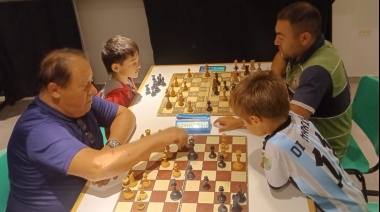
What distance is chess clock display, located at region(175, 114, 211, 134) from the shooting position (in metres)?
1.75

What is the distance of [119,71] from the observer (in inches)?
89.2

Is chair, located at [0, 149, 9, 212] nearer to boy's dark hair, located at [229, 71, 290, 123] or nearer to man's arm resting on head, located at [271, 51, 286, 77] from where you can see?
A: boy's dark hair, located at [229, 71, 290, 123]

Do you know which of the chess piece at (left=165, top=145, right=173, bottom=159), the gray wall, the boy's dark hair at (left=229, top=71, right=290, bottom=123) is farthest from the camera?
the gray wall

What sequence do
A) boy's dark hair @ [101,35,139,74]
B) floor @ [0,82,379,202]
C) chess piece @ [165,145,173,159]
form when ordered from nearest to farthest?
chess piece @ [165,145,173,159] → boy's dark hair @ [101,35,139,74] → floor @ [0,82,379,202]

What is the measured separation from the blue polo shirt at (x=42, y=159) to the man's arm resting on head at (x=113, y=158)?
6 cm

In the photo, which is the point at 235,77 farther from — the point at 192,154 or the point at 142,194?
the point at 142,194

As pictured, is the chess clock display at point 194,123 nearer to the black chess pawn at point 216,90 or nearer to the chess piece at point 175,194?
the black chess pawn at point 216,90

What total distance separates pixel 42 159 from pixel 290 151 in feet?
3.21

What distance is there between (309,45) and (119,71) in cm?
119

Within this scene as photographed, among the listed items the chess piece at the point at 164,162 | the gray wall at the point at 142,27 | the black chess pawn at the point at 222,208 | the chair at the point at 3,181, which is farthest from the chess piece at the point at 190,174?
the gray wall at the point at 142,27

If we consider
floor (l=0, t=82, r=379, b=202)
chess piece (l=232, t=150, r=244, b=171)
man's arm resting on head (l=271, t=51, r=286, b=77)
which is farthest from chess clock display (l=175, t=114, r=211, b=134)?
floor (l=0, t=82, r=379, b=202)

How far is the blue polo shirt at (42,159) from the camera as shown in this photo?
1385 mm

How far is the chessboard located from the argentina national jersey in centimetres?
16

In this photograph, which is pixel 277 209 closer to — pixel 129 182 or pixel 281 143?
pixel 281 143
